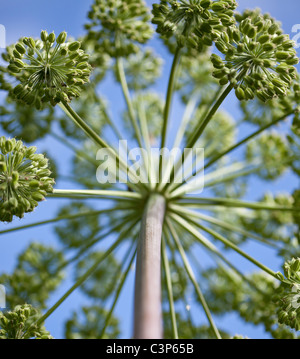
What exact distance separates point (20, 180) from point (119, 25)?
4193 mm

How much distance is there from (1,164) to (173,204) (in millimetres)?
3235

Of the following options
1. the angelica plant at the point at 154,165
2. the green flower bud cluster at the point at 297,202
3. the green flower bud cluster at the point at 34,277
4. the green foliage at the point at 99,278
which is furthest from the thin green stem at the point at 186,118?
the green foliage at the point at 99,278

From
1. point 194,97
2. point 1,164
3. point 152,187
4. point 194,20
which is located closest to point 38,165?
point 1,164

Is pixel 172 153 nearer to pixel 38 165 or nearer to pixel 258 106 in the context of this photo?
pixel 258 106

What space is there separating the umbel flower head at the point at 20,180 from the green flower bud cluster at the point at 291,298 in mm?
3441

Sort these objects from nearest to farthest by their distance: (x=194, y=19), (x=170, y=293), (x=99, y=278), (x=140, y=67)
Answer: (x=194, y=19) < (x=170, y=293) < (x=140, y=67) < (x=99, y=278)

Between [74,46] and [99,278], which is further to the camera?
[99,278]

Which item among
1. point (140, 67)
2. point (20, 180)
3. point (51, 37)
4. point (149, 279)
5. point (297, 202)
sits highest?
point (140, 67)

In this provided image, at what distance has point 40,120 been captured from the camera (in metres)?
9.88

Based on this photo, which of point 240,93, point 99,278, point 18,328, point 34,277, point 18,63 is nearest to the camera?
point 240,93

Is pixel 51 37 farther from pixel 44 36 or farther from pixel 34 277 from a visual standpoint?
pixel 34 277

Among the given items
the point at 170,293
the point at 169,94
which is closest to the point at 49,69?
the point at 169,94

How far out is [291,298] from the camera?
6188 mm

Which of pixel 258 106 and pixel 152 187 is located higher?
pixel 258 106
